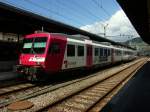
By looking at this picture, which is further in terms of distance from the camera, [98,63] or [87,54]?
[98,63]

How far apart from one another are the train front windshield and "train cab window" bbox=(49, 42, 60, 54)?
42 centimetres

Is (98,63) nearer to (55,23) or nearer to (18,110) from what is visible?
(55,23)

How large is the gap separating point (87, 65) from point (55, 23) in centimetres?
483

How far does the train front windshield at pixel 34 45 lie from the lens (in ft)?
47.4

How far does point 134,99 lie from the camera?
10.8 meters

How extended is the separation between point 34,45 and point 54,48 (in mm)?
1380

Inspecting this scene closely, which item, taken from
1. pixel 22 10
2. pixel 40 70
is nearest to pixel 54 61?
pixel 40 70

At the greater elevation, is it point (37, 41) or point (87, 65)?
point (37, 41)

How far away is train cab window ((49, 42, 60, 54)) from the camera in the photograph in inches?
566

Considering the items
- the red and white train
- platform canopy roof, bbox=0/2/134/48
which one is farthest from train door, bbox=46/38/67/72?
platform canopy roof, bbox=0/2/134/48

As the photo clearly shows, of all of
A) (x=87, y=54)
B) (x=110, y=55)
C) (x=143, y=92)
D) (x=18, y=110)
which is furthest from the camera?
(x=110, y=55)

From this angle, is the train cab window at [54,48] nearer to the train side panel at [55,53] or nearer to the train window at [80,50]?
the train side panel at [55,53]

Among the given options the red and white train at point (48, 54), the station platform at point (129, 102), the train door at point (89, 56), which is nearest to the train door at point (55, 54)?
the red and white train at point (48, 54)

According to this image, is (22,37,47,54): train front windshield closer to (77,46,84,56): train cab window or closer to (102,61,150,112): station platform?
(77,46,84,56): train cab window
